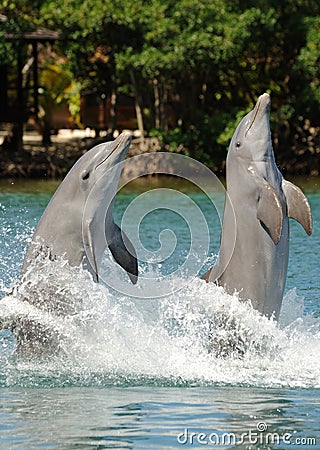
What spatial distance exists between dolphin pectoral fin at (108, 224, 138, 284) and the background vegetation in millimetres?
19785

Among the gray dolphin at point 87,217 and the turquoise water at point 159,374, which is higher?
the gray dolphin at point 87,217

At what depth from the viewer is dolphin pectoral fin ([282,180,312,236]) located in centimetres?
952

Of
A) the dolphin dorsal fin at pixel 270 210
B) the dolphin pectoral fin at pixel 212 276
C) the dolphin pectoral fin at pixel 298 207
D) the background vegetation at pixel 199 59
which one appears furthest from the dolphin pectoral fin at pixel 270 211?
the background vegetation at pixel 199 59

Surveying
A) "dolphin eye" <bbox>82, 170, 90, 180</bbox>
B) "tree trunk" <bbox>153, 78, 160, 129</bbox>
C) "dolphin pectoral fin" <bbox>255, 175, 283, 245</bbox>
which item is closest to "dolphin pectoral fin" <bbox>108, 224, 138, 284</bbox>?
"dolphin eye" <bbox>82, 170, 90, 180</bbox>

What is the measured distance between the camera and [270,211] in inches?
364

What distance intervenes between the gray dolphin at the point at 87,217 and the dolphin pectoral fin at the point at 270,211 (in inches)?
49.6

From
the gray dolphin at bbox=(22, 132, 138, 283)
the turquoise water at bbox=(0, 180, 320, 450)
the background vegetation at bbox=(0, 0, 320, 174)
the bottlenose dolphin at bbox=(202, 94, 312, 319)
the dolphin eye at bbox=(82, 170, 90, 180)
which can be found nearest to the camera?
the turquoise water at bbox=(0, 180, 320, 450)

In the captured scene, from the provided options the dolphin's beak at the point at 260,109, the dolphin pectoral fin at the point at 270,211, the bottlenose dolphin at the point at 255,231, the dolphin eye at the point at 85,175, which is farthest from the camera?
the dolphin's beak at the point at 260,109

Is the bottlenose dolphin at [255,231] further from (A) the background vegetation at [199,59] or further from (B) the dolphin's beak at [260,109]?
(A) the background vegetation at [199,59]

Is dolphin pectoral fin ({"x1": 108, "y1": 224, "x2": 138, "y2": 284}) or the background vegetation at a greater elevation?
the background vegetation

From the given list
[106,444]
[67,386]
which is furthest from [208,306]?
[106,444]

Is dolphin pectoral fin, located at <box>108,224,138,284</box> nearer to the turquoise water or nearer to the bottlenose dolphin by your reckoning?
the turquoise water

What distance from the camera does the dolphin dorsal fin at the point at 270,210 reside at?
9.20 m

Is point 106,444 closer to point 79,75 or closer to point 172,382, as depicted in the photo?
point 172,382
